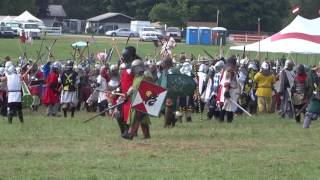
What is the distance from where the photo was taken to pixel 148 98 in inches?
692

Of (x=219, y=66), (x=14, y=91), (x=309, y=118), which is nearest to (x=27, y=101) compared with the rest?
(x=14, y=91)

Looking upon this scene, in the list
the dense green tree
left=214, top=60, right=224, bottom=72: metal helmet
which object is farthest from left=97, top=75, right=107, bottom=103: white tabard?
the dense green tree

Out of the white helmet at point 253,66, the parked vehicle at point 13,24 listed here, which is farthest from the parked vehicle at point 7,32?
the white helmet at point 253,66

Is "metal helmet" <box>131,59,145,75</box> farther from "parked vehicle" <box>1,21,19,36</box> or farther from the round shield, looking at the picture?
"parked vehicle" <box>1,21,19,36</box>

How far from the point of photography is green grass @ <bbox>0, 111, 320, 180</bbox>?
1261cm

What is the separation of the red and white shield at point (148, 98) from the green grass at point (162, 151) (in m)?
0.62

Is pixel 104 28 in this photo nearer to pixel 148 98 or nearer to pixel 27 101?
pixel 27 101

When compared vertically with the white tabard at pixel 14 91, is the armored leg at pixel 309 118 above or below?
below

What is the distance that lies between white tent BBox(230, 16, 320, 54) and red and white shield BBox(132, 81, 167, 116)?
13086 millimetres

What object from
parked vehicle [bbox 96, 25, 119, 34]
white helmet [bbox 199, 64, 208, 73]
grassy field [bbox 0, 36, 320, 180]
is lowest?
grassy field [bbox 0, 36, 320, 180]

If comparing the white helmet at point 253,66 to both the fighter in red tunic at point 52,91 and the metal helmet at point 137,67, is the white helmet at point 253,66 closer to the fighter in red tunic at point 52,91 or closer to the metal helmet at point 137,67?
the fighter in red tunic at point 52,91

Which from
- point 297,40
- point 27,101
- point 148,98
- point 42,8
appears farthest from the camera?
point 42,8

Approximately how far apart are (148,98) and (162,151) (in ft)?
7.74

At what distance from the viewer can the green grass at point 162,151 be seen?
1261 cm
